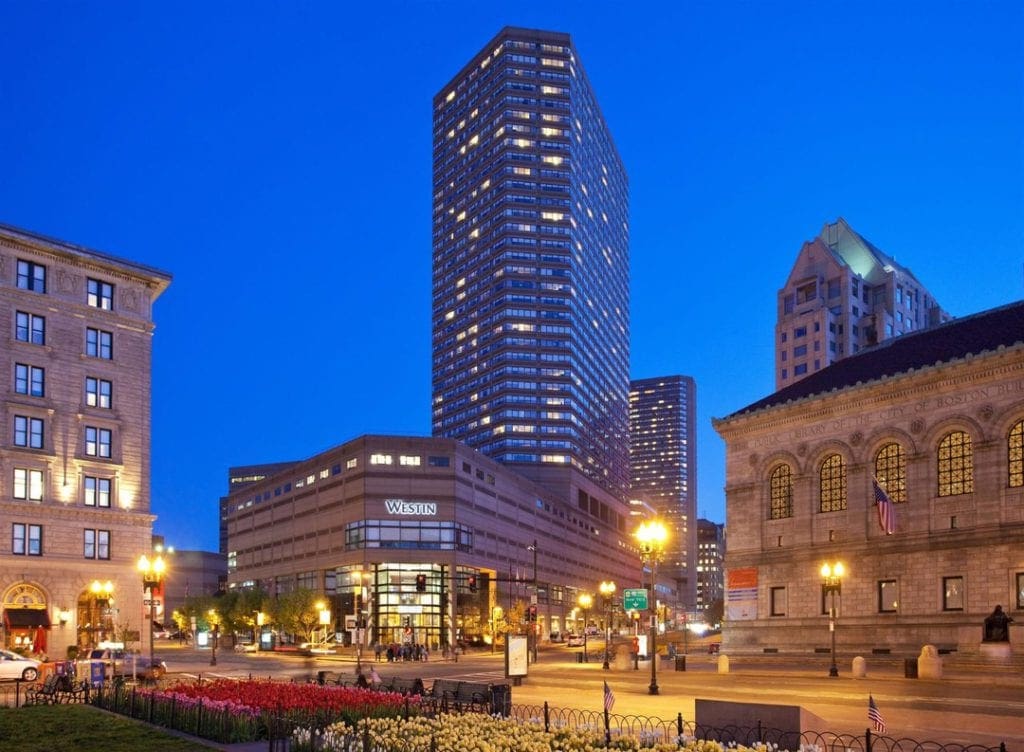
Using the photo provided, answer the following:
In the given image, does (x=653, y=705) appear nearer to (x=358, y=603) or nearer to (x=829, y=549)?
(x=829, y=549)

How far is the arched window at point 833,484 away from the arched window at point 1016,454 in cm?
1132

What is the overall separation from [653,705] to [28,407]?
172 feet

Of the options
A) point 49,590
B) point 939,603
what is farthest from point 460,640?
point 939,603

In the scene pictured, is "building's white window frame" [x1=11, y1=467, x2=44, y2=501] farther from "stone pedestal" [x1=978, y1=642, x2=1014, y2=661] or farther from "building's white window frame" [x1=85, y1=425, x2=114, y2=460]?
"stone pedestal" [x1=978, y1=642, x2=1014, y2=661]

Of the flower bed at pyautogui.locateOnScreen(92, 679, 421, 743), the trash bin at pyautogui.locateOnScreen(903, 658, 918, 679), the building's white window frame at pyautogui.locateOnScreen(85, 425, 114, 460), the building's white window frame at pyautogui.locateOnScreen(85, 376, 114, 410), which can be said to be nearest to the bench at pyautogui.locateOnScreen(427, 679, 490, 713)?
the flower bed at pyautogui.locateOnScreen(92, 679, 421, 743)

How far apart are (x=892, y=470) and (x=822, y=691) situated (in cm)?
2613

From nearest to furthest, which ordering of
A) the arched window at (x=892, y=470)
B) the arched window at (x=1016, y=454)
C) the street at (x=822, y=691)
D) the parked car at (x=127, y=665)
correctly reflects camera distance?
the street at (x=822, y=691)
the parked car at (x=127, y=665)
the arched window at (x=1016, y=454)
the arched window at (x=892, y=470)

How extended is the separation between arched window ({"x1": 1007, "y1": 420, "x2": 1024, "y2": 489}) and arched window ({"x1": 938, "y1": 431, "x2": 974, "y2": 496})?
2.19 meters

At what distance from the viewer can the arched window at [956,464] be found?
59.0 meters

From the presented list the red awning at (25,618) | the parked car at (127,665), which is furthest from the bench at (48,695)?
the red awning at (25,618)

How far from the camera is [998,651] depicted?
177ft

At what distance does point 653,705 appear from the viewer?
3556cm

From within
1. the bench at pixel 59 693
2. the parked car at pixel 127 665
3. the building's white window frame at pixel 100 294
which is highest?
the building's white window frame at pixel 100 294

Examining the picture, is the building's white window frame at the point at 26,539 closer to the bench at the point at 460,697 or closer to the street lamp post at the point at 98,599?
the street lamp post at the point at 98,599
